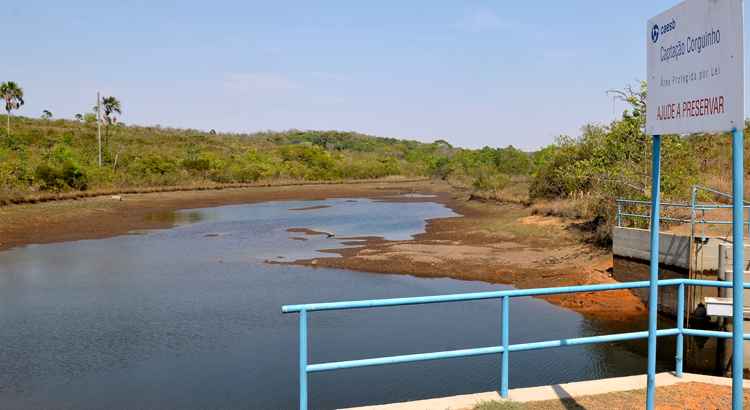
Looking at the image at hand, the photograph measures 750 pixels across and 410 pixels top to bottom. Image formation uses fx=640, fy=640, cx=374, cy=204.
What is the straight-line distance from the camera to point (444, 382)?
33.8 ft

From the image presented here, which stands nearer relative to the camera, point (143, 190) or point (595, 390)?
point (595, 390)

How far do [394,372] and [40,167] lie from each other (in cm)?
4206

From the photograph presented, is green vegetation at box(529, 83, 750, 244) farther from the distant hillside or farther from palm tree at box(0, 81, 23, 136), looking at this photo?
palm tree at box(0, 81, 23, 136)

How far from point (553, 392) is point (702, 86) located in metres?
2.95

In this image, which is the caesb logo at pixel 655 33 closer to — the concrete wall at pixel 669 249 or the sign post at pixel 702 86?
the sign post at pixel 702 86

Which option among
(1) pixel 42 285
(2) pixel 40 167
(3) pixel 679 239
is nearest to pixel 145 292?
(1) pixel 42 285

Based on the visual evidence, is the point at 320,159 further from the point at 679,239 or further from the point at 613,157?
the point at 679,239

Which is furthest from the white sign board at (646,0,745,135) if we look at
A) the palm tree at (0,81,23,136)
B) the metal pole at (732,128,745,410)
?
the palm tree at (0,81,23,136)

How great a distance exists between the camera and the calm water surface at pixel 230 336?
9945mm

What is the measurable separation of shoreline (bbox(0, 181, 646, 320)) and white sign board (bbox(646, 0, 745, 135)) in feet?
38.2

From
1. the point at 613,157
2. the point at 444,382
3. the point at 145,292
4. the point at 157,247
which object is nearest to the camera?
the point at 444,382

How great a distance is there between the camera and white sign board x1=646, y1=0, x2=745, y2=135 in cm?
390

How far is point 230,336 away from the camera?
506 inches

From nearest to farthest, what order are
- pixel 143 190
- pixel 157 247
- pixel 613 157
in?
pixel 613 157 < pixel 157 247 < pixel 143 190
